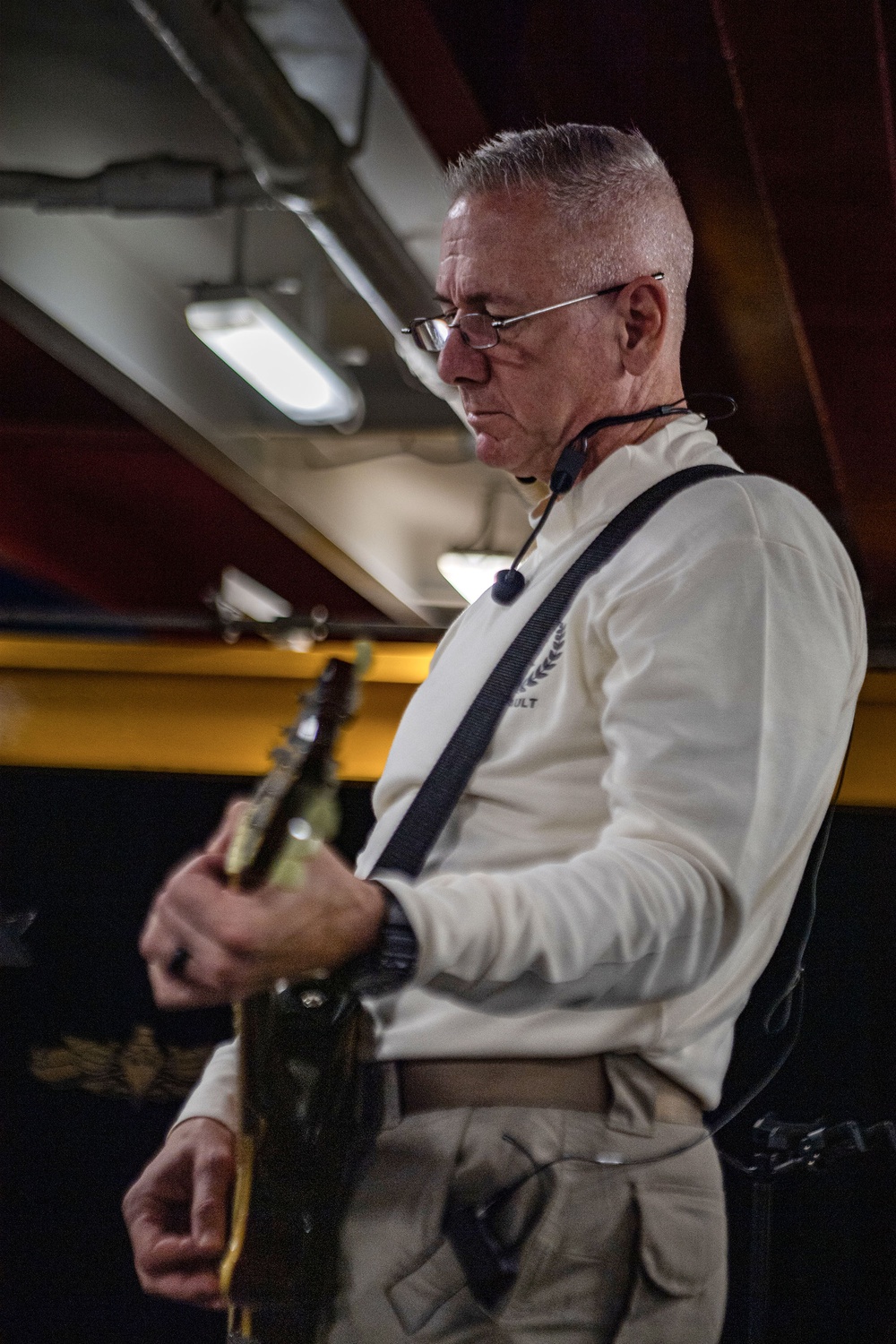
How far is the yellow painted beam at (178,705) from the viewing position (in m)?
2.71

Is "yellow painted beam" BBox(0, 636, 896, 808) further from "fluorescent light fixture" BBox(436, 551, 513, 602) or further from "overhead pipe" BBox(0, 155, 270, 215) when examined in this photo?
"fluorescent light fixture" BBox(436, 551, 513, 602)

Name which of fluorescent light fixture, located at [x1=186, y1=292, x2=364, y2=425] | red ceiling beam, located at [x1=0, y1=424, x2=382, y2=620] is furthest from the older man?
red ceiling beam, located at [x1=0, y1=424, x2=382, y2=620]

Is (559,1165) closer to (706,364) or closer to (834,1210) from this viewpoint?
(834,1210)

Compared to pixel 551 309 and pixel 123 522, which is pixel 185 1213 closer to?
pixel 551 309

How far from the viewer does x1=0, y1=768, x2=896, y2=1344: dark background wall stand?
152 cm

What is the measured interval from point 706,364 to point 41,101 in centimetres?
164

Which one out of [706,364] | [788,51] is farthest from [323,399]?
[788,51]

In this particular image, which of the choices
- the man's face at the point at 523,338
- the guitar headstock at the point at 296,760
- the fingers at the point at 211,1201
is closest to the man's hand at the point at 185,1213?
the fingers at the point at 211,1201

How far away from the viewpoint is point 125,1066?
223cm

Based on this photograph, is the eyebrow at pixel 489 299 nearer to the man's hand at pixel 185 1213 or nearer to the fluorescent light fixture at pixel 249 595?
the man's hand at pixel 185 1213

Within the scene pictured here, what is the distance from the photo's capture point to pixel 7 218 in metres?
3.48

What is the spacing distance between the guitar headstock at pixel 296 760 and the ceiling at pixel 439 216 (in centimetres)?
139

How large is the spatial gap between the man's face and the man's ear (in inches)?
0.4

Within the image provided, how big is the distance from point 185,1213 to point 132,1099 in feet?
4.53
